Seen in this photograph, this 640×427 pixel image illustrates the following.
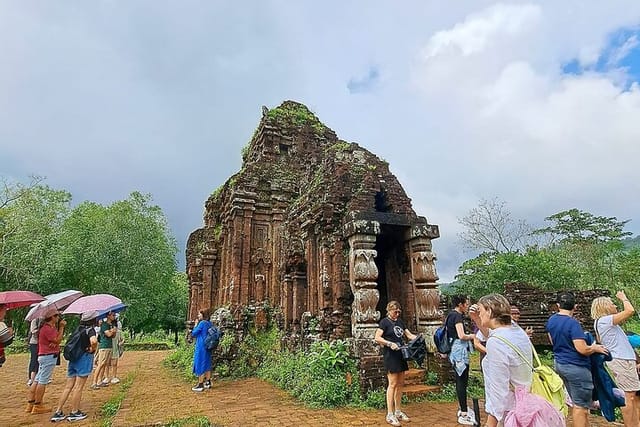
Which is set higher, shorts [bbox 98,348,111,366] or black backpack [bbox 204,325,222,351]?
black backpack [bbox 204,325,222,351]

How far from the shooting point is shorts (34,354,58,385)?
694 centimetres

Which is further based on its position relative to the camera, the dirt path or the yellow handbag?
the dirt path

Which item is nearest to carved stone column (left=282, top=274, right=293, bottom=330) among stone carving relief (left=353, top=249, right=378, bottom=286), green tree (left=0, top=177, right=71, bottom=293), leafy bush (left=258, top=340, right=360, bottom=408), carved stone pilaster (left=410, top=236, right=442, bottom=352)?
leafy bush (left=258, top=340, right=360, bottom=408)

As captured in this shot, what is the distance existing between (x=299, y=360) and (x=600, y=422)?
560 centimetres

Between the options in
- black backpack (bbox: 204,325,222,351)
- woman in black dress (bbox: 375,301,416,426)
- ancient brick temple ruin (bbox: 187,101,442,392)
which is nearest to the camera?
woman in black dress (bbox: 375,301,416,426)

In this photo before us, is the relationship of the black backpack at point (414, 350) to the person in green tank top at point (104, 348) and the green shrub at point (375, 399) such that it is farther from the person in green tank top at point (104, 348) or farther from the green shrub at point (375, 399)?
the person in green tank top at point (104, 348)

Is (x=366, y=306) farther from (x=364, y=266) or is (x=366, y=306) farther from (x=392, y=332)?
(x=392, y=332)

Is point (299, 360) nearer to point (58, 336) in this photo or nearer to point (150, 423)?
point (150, 423)

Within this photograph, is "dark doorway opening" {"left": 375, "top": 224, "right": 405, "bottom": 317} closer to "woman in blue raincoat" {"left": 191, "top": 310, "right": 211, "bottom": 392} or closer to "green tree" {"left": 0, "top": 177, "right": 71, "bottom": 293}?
"woman in blue raincoat" {"left": 191, "top": 310, "right": 211, "bottom": 392}

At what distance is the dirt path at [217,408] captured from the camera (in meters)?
5.82

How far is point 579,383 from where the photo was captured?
167 inches

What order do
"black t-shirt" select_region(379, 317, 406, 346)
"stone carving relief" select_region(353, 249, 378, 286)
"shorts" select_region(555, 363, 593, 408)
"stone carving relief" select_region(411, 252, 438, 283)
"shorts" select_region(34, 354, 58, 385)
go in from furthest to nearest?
"stone carving relief" select_region(411, 252, 438, 283)
"stone carving relief" select_region(353, 249, 378, 286)
"shorts" select_region(34, 354, 58, 385)
"black t-shirt" select_region(379, 317, 406, 346)
"shorts" select_region(555, 363, 593, 408)

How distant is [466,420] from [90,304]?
7.65 metres

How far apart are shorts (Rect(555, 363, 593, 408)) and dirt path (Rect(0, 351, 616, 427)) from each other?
5.91 ft
